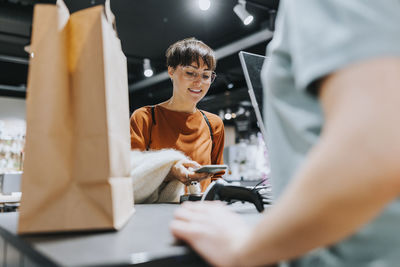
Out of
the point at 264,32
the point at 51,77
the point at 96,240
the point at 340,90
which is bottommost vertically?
the point at 96,240

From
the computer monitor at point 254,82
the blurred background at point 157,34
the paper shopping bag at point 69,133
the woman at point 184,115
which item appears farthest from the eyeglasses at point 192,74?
the blurred background at point 157,34

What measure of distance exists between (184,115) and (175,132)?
0.13 metres

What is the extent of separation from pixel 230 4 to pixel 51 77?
4.32 metres

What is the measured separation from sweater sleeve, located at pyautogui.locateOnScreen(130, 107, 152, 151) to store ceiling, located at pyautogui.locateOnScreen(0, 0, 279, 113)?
9.30ft

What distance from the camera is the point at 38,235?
54 centimetres

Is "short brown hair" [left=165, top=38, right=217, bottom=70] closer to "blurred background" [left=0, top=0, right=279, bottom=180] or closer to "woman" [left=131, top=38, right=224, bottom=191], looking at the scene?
"woman" [left=131, top=38, right=224, bottom=191]

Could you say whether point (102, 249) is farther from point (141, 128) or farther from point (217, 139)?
point (217, 139)

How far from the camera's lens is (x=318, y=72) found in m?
0.33

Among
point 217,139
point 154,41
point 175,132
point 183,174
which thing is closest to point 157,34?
point 154,41

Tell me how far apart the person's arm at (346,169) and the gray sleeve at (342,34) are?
1 centimetres

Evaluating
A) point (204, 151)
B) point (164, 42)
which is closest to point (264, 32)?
point (164, 42)

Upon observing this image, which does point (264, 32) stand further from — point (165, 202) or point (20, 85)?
point (20, 85)

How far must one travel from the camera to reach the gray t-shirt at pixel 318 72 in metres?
0.32

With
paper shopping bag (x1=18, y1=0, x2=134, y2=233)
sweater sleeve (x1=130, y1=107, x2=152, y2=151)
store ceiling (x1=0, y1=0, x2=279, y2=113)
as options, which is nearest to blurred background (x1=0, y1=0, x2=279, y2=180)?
store ceiling (x1=0, y1=0, x2=279, y2=113)
